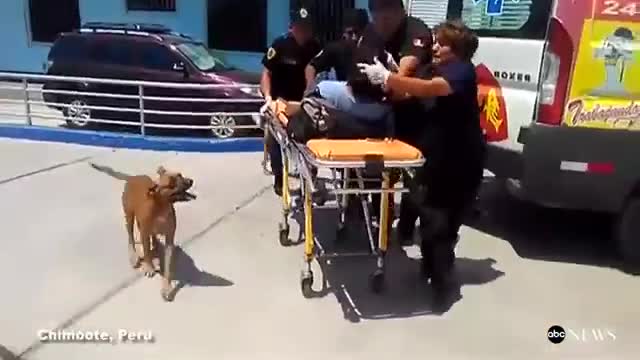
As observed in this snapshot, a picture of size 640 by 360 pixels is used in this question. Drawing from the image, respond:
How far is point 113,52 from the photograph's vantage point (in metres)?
10.9

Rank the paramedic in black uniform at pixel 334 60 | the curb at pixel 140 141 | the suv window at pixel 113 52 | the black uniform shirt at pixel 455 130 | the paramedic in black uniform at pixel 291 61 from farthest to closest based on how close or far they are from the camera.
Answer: the suv window at pixel 113 52 < the curb at pixel 140 141 < the paramedic in black uniform at pixel 291 61 < the paramedic in black uniform at pixel 334 60 < the black uniform shirt at pixel 455 130

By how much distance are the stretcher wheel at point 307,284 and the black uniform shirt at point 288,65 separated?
6.93ft

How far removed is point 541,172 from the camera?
459 cm

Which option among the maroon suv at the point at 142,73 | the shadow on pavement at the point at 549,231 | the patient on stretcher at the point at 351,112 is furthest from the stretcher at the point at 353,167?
the maroon suv at the point at 142,73

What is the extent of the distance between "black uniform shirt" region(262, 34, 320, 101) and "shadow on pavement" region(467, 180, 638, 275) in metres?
1.87

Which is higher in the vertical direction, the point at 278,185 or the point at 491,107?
the point at 491,107

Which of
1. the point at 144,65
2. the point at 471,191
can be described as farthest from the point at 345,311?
the point at 144,65

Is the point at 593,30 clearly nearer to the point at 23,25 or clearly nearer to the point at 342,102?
the point at 342,102

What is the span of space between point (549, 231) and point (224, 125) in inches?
194

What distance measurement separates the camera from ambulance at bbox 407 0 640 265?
4.43m

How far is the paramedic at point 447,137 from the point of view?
158 inches

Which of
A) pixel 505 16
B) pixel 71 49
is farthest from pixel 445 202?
pixel 71 49

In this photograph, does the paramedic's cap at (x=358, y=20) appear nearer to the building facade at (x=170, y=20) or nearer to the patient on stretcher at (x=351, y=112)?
the patient on stretcher at (x=351, y=112)

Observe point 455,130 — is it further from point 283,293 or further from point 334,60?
point 283,293
